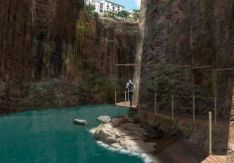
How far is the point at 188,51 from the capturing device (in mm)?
18797

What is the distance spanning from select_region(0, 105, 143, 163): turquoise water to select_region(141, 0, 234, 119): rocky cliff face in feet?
13.6

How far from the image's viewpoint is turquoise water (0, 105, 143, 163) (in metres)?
15.2

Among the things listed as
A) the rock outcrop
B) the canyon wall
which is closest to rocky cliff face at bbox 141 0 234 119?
the rock outcrop

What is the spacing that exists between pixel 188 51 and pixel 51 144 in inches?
295

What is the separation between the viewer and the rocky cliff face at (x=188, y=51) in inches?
602

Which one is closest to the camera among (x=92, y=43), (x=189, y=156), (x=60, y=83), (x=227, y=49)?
(x=189, y=156)

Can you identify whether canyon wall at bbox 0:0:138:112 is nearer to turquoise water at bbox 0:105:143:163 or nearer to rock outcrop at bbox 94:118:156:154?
turquoise water at bbox 0:105:143:163

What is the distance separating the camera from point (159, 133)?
57.7 feet

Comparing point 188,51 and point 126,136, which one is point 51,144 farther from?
point 188,51

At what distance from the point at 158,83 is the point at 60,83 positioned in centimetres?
2022

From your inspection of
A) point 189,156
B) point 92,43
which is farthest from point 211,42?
point 92,43

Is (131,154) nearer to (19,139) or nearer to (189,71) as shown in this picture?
(189,71)

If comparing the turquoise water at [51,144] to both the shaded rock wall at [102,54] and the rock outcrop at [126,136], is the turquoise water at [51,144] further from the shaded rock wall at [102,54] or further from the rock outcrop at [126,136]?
the shaded rock wall at [102,54]

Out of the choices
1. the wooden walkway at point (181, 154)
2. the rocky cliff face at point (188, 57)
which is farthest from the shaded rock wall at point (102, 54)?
the wooden walkway at point (181, 154)
